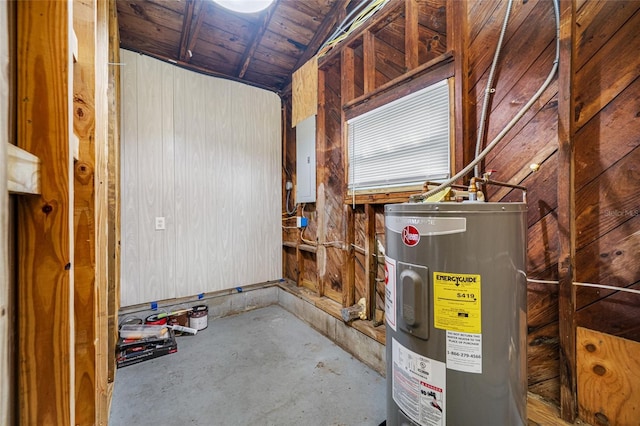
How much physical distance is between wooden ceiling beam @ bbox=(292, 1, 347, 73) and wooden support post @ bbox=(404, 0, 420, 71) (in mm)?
896

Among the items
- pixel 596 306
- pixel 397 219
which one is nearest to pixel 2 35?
pixel 397 219

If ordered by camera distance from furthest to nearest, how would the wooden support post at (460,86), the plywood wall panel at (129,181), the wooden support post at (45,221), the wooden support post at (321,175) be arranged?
the wooden support post at (321,175), the plywood wall panel at (129,181), the wooden support post at (460,86), the wooden support post at (45,221)

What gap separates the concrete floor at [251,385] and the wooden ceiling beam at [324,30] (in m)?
2.97

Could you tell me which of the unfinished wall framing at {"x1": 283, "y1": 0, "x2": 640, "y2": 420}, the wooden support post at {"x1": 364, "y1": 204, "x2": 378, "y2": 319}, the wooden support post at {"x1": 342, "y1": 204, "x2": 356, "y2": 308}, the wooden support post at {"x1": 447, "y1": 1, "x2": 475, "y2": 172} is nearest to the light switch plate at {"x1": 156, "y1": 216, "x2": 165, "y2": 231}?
the wooden support post at {"x1": 342, "y1": 204, "x2": 356, "y2": 308}

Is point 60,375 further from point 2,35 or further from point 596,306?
point 596,306

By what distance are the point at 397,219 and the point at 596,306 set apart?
953 mm

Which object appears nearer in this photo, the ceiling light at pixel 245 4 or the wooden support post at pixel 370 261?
the ceiling light at pixel 245 4

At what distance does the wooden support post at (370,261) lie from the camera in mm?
2061

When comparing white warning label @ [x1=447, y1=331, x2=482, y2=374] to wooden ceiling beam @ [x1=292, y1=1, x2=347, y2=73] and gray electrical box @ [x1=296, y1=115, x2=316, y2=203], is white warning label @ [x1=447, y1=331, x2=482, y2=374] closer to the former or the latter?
gray electrical box @ [x1=296, y1=115, x2=316, y2=203]

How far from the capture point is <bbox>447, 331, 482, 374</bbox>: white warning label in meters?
0.82

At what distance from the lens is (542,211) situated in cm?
123

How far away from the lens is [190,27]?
2.48 meters

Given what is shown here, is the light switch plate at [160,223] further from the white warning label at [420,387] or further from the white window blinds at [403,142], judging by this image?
the white warning label at [420,387]

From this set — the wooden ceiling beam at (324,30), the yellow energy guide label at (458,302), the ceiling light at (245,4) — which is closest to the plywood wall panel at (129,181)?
the ceiling light at (245,4)
